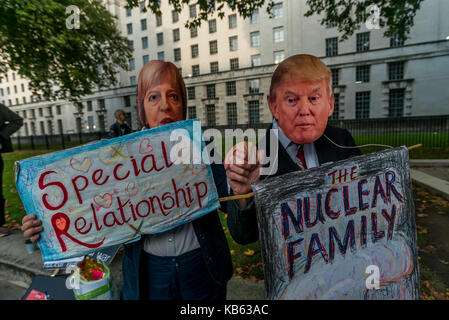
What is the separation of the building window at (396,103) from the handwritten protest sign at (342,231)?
28.7 meters

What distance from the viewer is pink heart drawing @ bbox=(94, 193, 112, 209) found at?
1.27 metres

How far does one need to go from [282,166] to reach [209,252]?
73 cm

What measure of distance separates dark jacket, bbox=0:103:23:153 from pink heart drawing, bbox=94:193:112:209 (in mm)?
3613

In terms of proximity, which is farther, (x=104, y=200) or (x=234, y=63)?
(x=234, y=63)

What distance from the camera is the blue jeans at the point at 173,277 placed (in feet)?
4.58

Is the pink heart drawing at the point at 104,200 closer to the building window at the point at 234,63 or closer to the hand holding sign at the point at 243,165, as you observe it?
the hand holding sign at the point at 243,165

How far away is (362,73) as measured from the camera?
23.1 metres

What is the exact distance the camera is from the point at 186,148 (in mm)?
1330

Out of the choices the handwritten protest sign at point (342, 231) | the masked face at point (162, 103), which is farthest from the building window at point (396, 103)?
the masked face at point (162, 103)

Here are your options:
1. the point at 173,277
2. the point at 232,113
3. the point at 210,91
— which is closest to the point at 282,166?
the point at 173,277

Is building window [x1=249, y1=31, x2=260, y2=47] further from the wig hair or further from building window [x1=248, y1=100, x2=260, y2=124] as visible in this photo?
the wig hair

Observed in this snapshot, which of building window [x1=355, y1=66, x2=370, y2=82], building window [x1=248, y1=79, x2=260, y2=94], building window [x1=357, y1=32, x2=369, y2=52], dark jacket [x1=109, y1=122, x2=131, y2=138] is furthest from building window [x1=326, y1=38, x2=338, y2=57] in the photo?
dark jacket [x1=109, y1=122, x2=131, y2=138]

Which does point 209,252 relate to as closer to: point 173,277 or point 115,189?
point 173,277
